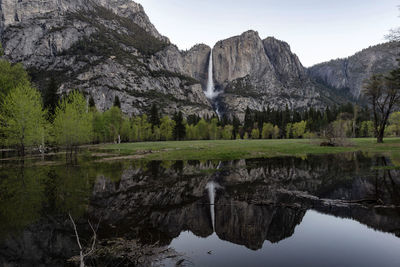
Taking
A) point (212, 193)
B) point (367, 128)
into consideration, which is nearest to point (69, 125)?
point (212, 193)

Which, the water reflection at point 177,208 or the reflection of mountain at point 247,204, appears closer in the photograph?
the water reflection at point 177,208

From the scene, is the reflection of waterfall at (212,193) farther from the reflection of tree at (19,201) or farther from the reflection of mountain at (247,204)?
the reflection of tree at (19,201)

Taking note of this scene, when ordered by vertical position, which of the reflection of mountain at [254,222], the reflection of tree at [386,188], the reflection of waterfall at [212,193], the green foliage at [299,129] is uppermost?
the green foliage at [299,129]

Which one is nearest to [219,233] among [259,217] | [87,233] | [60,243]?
[259,217]

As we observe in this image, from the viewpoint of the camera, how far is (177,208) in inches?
476

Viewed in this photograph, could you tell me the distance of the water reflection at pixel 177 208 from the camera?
8.37 m

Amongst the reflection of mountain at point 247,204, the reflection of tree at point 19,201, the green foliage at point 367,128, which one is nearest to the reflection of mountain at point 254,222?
the reflection of mountain at point 247,204

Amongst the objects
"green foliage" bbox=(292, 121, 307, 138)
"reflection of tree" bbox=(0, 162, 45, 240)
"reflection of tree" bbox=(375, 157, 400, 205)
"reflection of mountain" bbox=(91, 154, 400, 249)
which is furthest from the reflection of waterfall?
"green foliage" bbox=(292, 121, 307, 138)

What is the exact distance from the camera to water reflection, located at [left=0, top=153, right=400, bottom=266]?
8367 millimetres

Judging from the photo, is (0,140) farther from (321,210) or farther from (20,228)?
(321,210)

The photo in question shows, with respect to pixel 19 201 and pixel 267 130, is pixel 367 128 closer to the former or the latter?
pixel 267 130

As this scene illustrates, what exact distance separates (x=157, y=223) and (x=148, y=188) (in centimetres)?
702

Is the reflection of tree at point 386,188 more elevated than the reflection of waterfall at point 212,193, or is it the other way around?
the reflection of tree at point 386,188

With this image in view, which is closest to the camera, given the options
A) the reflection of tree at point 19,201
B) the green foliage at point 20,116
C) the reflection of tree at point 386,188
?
the reflection of tree at point 19,201
